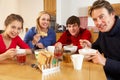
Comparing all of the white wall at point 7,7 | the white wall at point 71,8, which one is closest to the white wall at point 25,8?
the white wall at point 7,7

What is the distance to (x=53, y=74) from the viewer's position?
117 cm

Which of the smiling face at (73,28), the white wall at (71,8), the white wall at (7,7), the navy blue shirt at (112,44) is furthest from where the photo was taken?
the white wall at (7,7)

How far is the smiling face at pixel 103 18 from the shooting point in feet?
4.89

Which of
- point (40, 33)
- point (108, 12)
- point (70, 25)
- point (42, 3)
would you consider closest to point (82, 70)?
point (108, 12)

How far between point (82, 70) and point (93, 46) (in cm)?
63

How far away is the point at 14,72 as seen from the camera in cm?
119

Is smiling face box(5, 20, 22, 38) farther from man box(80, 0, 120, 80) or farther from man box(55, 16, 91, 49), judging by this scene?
man box(80, 0, 120, 80)

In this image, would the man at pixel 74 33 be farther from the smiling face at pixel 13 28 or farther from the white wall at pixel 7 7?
the white wall at pixel 7 7

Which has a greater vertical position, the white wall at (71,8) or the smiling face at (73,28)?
the white wall at (71,8)

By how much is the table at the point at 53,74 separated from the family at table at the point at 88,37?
9cm

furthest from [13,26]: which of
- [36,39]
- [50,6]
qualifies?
[50,6]

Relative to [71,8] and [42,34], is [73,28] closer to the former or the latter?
[42,34]

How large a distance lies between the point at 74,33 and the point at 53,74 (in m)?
1.22

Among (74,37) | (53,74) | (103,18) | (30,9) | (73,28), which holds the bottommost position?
(53,74)
